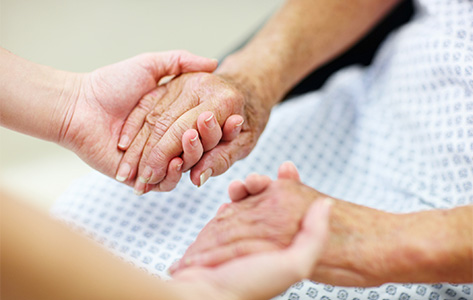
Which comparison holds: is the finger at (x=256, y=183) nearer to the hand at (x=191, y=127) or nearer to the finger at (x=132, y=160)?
the hand at (x=191, y=127)

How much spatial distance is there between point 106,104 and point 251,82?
12.7 inches

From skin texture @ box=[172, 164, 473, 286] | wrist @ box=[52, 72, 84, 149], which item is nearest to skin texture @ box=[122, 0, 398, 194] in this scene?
wrist @ box=[52, 72, 84, 149]

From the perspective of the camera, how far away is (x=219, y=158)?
0.90 m

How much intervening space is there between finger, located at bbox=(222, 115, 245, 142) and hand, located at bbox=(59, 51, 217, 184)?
0.18m

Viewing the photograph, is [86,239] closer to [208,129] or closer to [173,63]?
[208,129]

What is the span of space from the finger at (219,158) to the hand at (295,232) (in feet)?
0.62

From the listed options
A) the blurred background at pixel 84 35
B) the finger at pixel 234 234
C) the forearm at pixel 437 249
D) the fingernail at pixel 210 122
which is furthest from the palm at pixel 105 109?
the blurred background at pixel 84 35

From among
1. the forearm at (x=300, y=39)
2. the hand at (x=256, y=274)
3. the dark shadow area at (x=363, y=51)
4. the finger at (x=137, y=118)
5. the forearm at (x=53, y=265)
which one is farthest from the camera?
the dark shadow area at (x=363, y=51)

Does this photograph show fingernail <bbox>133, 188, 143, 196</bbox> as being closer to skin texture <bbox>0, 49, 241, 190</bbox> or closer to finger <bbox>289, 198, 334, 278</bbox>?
skin texture <bbox>0, 49, 241, 190</bbox>

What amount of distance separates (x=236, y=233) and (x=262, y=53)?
57 cm

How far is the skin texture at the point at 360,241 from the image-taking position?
63 centimetres

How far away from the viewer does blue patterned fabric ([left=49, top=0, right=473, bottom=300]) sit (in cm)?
86

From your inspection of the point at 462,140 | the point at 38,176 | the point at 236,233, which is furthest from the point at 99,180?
the point at 38,176

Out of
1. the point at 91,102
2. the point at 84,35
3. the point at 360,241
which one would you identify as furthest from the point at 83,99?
the point at 84,35
